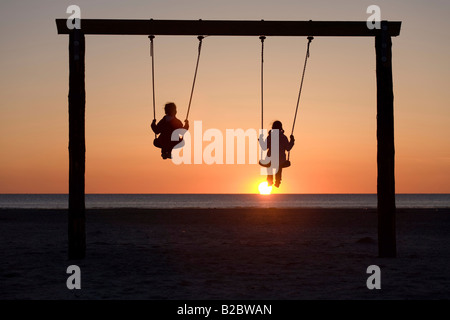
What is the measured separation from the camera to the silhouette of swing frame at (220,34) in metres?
12.1

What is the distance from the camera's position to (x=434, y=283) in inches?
388

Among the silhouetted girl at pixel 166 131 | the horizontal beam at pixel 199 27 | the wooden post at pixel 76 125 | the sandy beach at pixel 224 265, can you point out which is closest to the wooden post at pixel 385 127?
the horizontal beam at pixel 199 27

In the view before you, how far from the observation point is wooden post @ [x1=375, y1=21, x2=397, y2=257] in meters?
12.3

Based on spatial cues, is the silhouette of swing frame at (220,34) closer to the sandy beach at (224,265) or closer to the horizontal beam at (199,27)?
the horizontal beam at (199,27)

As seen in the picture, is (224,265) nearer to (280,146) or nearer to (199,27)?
(280,146)

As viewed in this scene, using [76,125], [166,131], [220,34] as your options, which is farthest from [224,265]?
[220,34]

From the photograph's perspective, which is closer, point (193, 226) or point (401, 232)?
point (401, 232)

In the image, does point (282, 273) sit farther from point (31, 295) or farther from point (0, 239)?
point (0, 239)
